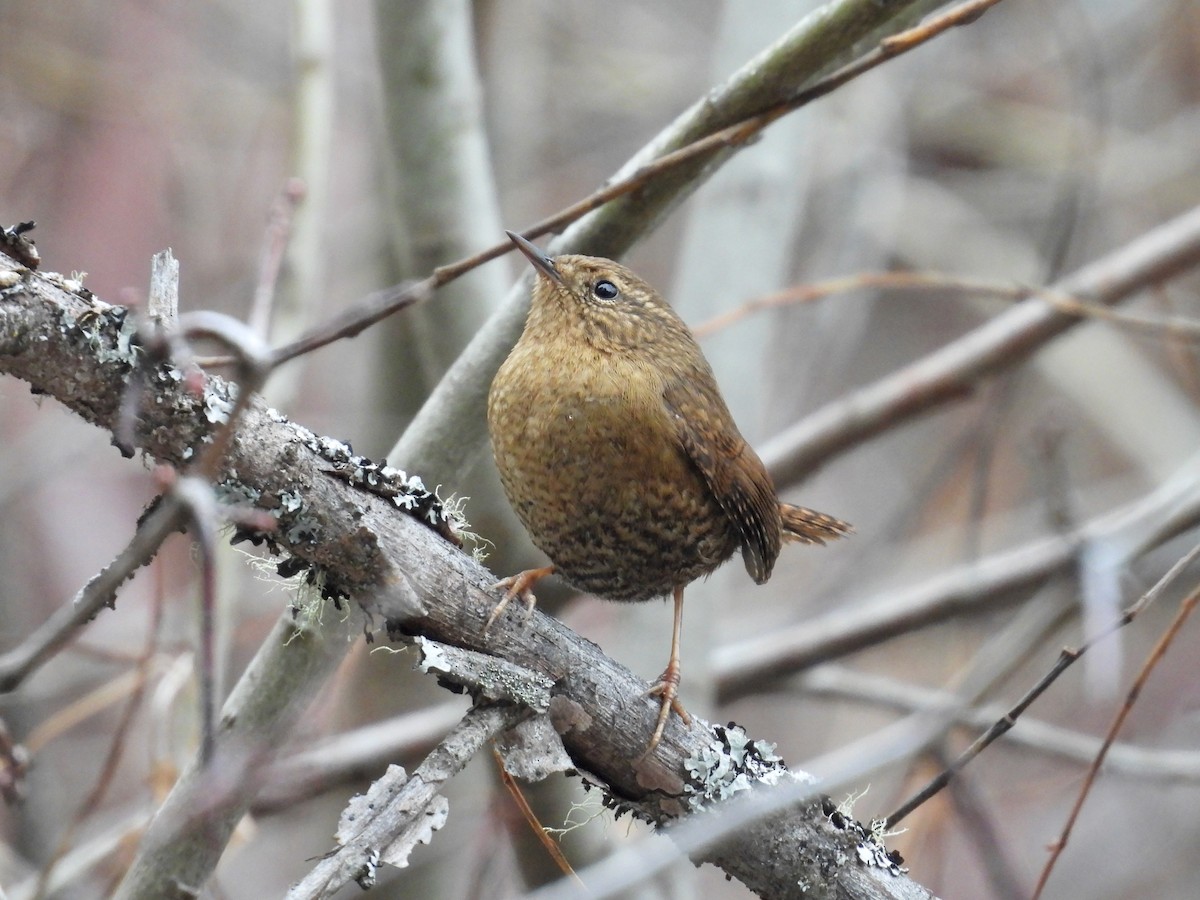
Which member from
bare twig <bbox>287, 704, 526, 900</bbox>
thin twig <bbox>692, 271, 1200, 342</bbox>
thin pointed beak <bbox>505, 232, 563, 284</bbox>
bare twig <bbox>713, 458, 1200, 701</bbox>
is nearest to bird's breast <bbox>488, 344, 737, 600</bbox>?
thin pointed beak <bbox>505, 232, 563, 284</bbox>

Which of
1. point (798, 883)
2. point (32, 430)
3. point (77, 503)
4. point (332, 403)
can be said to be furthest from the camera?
point (332, 403)

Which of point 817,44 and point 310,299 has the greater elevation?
point 310,299

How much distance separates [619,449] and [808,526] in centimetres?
103

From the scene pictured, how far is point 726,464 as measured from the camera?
2.26 meters

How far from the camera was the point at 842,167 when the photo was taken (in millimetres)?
5738

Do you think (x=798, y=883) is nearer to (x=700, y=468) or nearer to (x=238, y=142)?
(x=700, y=468)

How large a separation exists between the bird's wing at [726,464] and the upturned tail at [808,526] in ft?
1.56

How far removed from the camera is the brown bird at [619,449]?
2.08 m

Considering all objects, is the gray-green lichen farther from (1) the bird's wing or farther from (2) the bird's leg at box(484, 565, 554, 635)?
(1) the bird's wing

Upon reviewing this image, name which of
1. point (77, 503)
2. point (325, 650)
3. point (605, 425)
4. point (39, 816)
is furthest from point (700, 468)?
point (77, 503)

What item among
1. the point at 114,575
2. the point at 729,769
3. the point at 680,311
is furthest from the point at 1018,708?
the point at 680,311

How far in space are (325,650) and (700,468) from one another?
72 centimetres

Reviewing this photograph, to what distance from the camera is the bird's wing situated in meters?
2.21

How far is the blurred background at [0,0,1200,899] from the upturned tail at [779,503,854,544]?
0.41 meters
